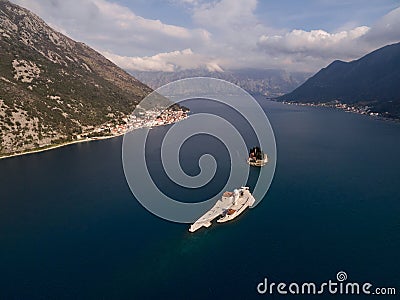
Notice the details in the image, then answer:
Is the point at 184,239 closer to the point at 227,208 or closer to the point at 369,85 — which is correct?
the point at 227,208

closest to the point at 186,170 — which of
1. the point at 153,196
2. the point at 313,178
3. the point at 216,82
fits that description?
the point at 153,196

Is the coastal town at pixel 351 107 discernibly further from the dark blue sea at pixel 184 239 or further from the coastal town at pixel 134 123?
the dark blue sea at pixel 184 239

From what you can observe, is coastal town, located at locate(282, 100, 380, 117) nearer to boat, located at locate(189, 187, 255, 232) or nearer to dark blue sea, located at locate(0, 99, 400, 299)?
dark blue sea, located at locate(0, 99, 400, 299)

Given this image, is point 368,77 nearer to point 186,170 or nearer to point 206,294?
point 186,170

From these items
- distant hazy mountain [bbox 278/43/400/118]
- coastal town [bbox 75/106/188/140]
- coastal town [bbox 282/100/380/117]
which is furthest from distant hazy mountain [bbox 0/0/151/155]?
distant hazy mountain [bbox 278/43/400/118]

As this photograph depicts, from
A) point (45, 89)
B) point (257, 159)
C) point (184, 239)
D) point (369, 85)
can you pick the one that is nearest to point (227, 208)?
point (184, 239)
